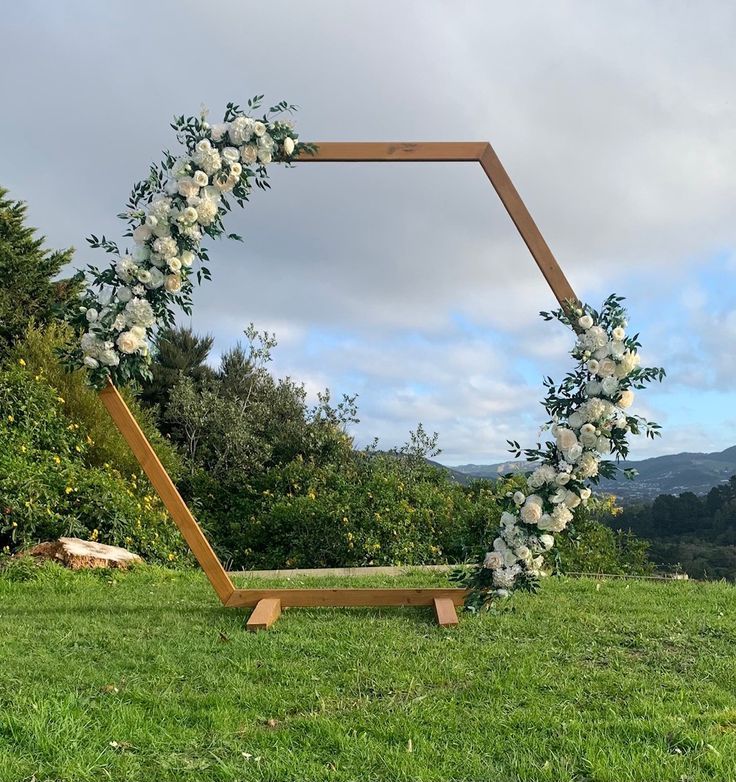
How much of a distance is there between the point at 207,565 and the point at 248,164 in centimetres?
272

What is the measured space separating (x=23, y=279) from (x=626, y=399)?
1047 centimetres

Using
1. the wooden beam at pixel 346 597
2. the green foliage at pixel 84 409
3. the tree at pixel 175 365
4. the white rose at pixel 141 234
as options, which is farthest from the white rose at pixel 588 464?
the tree at pixel 175 365

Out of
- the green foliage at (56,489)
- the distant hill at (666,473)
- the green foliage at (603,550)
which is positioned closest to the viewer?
the distant hill at (666,473)

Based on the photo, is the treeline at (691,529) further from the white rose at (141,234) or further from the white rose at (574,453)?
the white rose at (141,234)

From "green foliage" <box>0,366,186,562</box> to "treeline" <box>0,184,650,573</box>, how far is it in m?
0.01

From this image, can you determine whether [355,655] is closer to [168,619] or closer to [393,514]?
[168,619]

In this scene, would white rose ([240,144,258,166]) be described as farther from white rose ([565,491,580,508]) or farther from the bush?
the bush

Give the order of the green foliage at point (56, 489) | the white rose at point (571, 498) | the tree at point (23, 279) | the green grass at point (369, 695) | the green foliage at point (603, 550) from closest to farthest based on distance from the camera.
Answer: the green grass at point (369, 695) → the white rose at point (571, 498) → the green foliage at point (56, 489) → the green foliage at point (603, 550) → the tree at point (23, 279)

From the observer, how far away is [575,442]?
4.32m

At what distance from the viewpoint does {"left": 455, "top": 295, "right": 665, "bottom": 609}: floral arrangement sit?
429 cm

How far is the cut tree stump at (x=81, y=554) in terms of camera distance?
6363 millimetres

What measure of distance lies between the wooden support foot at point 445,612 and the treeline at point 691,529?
11.5 ft

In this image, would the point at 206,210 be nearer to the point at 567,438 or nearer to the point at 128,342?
the point at 128,342

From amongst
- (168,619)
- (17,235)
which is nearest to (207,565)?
(168,619)
